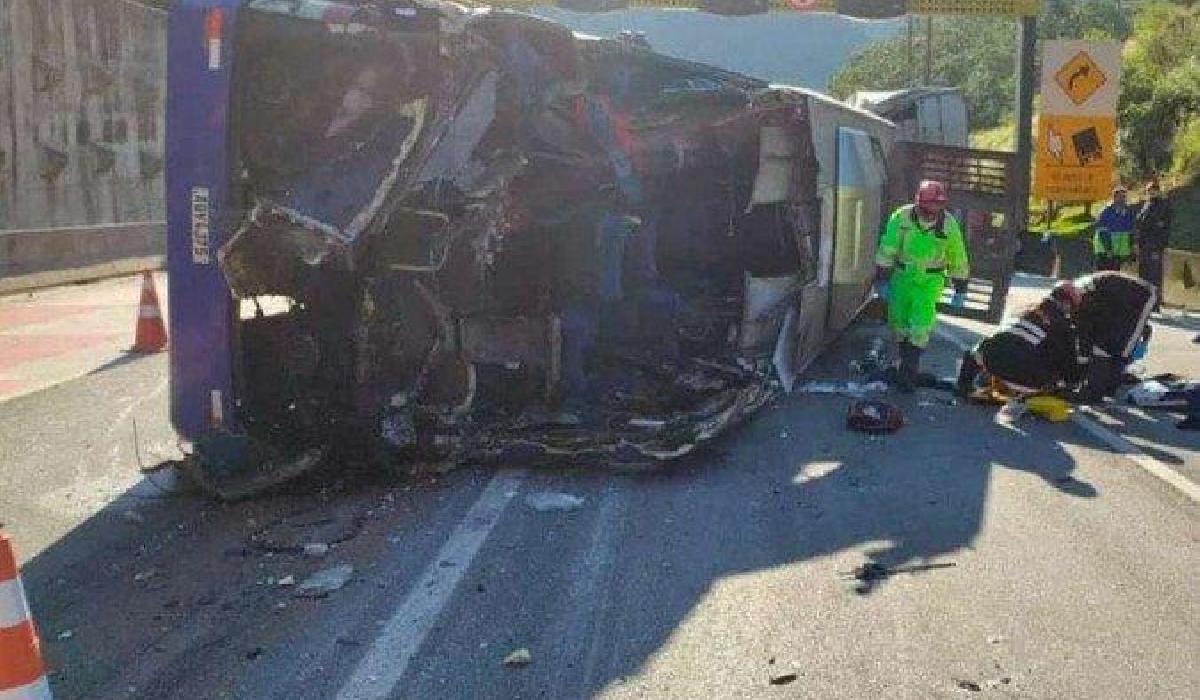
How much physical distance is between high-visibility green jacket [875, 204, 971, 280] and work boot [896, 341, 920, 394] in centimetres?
59

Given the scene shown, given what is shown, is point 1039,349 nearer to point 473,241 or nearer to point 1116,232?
point 473,241

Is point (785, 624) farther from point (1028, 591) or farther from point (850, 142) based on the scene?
point (850, 142)

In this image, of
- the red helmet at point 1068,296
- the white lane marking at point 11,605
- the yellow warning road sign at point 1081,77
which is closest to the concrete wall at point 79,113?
the yellow warning road sign at point 1081,77

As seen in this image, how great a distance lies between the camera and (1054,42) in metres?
19.3

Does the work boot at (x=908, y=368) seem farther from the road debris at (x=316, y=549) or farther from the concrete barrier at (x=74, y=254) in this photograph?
the concrete barrier at (x=74, y=254)

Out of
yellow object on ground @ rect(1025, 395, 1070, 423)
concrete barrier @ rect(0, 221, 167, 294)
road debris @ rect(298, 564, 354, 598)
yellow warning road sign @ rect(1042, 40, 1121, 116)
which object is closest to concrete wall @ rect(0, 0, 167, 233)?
concrete barrier @ rect(0, 221, 167, 294)

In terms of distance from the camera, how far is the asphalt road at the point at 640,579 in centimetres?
371

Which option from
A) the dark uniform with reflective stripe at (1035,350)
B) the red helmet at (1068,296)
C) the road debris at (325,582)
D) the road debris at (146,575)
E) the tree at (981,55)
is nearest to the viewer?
the road debris at (325,582)

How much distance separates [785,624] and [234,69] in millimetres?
3611

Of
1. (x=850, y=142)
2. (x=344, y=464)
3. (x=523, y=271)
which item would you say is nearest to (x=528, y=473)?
(x=344, y=464)

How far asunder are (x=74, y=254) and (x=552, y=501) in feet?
53.7

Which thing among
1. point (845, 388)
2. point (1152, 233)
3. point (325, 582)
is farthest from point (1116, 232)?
point (325, 582)

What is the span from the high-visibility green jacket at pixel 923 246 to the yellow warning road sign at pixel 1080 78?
12407 millimetres

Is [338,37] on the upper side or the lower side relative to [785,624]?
upper
